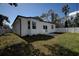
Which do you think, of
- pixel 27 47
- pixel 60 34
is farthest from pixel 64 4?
pixel 27 47

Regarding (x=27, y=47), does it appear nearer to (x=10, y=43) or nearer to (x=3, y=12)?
(x=10, y=43)

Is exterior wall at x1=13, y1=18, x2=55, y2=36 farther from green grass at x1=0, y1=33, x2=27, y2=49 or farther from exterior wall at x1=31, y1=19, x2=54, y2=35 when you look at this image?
green grass at x1=0, y1=33, x2=27, y2=49

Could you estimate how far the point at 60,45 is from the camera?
658 cm

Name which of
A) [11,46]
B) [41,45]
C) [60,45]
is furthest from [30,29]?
[60,45]

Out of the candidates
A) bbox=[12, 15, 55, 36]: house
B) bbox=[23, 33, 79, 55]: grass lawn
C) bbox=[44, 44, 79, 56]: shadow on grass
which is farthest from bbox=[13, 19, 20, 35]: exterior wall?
bbox=[44, 44, 79, 56]: shadow on grass

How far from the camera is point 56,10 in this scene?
656 cm

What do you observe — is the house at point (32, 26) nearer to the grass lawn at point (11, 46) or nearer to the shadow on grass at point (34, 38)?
the shadow on grass at point (34, 38)

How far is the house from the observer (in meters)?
6.60

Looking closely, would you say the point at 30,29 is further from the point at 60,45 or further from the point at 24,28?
the point at 60,45

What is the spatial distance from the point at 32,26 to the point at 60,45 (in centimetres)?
67

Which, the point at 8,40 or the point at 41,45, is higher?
the point at 8,40

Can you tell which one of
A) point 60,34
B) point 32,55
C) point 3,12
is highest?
point 3,12

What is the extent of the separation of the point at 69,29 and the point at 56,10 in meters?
0.46

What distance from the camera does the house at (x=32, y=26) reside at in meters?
6.60
